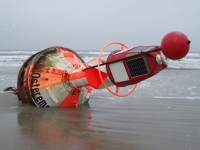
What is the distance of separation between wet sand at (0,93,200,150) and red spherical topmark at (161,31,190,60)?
1066 mm

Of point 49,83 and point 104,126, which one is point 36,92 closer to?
point 49,83

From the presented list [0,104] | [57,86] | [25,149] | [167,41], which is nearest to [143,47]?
[167,41]

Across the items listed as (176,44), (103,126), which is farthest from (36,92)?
(176,44)

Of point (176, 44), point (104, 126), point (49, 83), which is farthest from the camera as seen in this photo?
point (49, 83)

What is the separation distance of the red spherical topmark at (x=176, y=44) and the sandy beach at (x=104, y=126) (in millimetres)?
1066

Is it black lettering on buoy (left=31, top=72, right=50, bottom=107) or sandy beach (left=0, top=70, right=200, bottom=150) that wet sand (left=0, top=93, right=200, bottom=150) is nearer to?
sandy beach (left=0, top=70, right=200, bottom=150)

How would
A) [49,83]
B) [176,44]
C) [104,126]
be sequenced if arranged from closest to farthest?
[176,44], [104,126], [49,83]

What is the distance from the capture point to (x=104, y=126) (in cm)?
399

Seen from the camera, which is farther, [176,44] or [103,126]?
[103,126]

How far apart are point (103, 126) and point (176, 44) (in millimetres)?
1784

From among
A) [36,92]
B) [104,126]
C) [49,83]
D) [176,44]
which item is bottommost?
[104,126]

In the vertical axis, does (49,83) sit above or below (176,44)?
below

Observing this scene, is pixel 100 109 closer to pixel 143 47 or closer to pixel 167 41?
pixel 143 47

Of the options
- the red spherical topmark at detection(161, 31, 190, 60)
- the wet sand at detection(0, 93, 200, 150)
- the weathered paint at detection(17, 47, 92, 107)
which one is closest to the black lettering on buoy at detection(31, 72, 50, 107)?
the weathered paint at detection(17, 47, 92, 107)
